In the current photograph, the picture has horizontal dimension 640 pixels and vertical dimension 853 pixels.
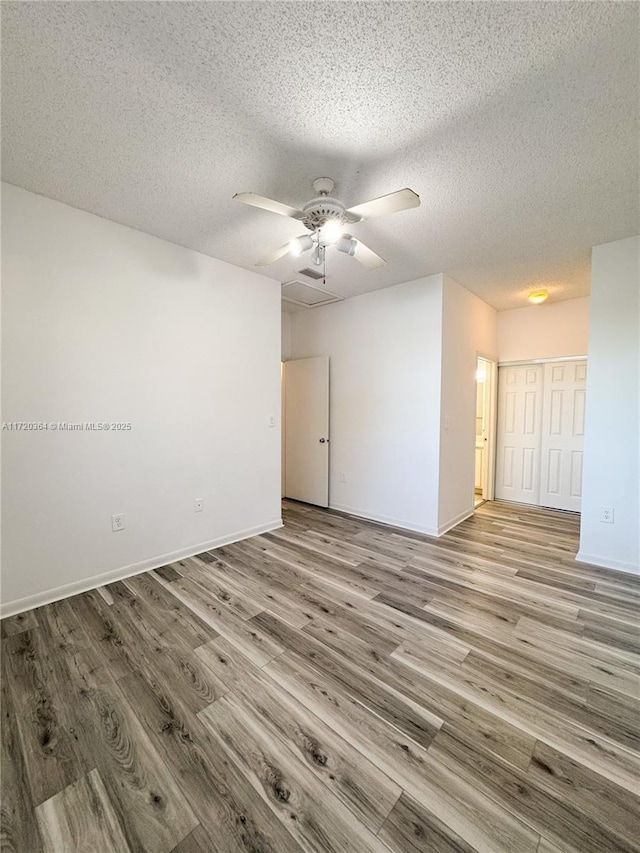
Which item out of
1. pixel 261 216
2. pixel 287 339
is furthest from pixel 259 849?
pixel 287 339

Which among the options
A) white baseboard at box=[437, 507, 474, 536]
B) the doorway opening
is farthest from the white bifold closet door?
white baseboard at box=[437, 507, 474, 536]

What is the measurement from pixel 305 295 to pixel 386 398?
1656mm

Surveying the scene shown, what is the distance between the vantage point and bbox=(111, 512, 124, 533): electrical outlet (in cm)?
259

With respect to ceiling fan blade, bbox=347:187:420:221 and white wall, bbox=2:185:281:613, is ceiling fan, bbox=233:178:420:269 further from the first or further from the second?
white wall, bbox=2:185:281:613

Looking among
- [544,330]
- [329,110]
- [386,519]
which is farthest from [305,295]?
[544,330]

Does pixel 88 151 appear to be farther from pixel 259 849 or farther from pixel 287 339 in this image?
pixel 287 339

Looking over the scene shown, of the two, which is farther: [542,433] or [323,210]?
[542,433]

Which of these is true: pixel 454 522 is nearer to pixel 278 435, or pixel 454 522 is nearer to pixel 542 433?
pixel 542 433

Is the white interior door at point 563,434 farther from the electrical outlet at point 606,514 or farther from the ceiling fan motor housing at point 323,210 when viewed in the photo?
the ceiling fan motor housing at point 323,210

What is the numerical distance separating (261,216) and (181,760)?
9.66ft

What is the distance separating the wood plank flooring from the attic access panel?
3.06m

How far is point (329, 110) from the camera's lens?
5.06 ft

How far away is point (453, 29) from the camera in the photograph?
1220 millimetres

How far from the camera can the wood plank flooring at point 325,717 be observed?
1073 millimetres
